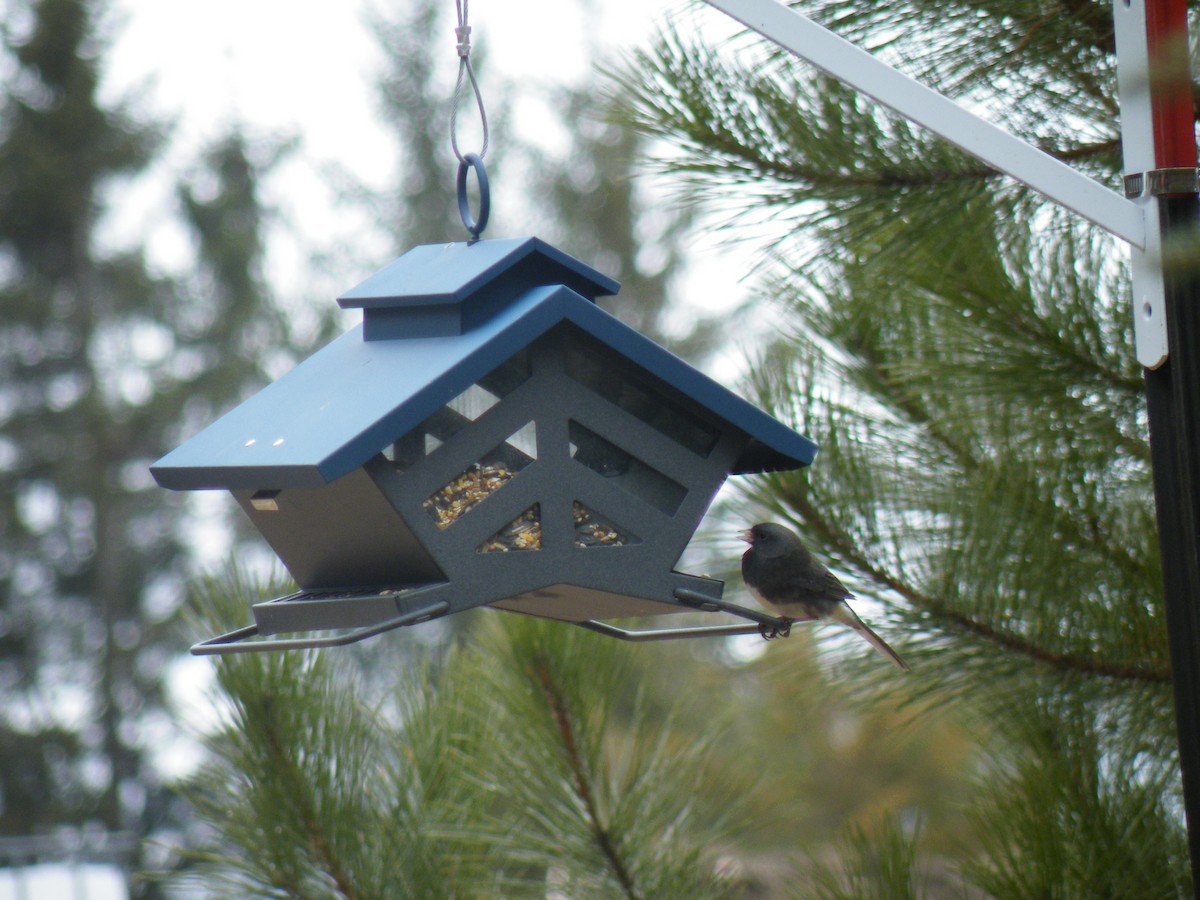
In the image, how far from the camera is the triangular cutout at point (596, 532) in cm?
153

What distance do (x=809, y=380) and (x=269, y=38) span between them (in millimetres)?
9522

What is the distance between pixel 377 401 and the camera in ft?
4.55

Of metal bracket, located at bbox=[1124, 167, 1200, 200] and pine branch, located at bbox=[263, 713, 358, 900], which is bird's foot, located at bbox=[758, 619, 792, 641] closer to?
metal bracket, located at bbox=[1124, 167, 1200, 200]

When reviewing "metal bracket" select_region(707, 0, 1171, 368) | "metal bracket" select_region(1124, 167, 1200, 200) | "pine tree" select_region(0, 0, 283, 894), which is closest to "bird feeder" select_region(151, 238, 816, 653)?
"metal bracket" select_region(707, 0, 1171, 368)

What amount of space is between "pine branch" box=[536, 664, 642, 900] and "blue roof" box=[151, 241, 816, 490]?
745 mm

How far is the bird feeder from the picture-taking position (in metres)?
1.41

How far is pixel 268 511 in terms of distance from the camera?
157 centimetres

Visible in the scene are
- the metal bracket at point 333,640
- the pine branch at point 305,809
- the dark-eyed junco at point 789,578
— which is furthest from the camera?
the pine branch at point 305,809

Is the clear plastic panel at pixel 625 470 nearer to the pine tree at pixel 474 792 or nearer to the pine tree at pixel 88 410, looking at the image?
the pine tree at pixel 474 792

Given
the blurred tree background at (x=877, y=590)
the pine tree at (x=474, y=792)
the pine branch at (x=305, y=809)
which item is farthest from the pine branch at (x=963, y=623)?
the pine branch at (x=305, y=809)

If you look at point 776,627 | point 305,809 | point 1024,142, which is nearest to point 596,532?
point 776,627

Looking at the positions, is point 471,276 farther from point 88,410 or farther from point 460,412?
point 88,410

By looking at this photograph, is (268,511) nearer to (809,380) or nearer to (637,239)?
(809,380)

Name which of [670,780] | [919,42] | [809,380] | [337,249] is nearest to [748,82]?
[919,42]
